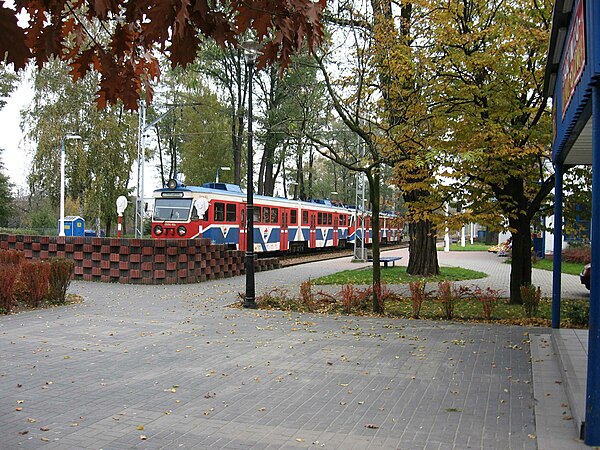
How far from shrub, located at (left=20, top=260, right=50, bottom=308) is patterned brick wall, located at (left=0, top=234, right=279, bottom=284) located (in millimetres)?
5086

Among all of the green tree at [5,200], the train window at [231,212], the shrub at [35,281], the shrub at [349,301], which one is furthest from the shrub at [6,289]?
the green tree at [5,200]

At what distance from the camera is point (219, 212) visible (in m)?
23.8

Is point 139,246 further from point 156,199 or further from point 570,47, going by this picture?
point 570,47

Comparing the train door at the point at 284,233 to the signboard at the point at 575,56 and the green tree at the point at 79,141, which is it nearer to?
the green tree at the point at 79,141

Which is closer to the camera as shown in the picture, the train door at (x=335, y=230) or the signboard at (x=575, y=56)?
the signboard at (x=575, y=56)

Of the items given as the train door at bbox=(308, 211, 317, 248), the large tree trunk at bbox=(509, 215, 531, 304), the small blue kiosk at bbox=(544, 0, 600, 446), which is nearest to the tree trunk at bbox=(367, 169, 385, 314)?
the large tree trunk at bbox=(509, 215, 531, 304)

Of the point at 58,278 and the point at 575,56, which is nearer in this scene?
the point at 575,56

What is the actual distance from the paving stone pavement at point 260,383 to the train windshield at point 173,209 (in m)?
11.4

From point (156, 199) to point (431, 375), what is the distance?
58.8ft

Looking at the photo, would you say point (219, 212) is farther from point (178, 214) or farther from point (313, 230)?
point (313, 230)

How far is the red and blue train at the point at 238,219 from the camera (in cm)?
2255

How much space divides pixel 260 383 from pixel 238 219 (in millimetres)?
18911

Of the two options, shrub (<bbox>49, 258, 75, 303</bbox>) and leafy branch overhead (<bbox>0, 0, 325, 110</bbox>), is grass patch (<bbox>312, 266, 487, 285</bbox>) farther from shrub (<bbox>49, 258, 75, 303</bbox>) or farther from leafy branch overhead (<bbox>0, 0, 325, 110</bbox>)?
leafy branch overhead (<bbox>0, 0, 325, 110</bbox>)

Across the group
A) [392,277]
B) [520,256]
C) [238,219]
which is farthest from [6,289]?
[238,219]
